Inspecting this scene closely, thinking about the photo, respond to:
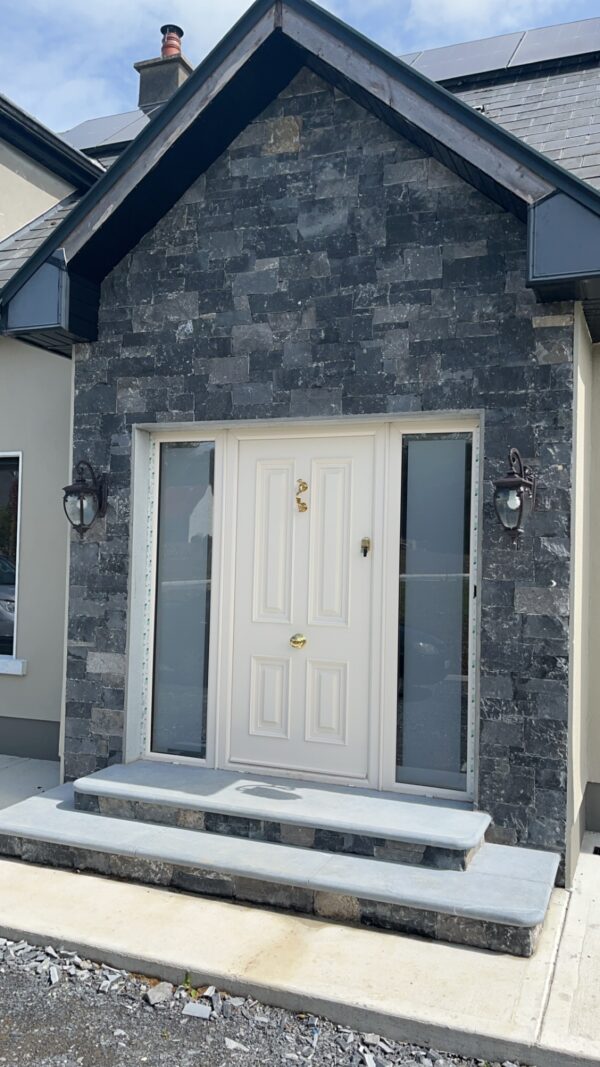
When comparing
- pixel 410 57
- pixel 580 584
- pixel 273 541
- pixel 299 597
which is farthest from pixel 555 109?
pixel 410 57

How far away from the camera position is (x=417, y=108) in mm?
4859

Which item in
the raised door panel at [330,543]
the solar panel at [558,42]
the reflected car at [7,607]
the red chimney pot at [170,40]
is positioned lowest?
the reflected car at [7,607]

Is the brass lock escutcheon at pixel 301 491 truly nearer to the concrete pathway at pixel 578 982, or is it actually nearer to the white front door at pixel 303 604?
the white front door at pixel 303 604

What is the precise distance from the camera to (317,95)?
18.2 feet

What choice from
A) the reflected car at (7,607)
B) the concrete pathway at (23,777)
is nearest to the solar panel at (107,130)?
the reflected car at (7,607)

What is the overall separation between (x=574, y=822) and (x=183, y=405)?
3.66m

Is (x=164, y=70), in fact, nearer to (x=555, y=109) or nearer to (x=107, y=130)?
(x=107, y=130)

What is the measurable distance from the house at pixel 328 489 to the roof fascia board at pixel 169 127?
0.01 metres

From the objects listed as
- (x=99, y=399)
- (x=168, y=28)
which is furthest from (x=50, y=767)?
(x=168, y=28)

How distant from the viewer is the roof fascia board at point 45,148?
8008 mm

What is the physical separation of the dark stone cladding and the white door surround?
0.65ft

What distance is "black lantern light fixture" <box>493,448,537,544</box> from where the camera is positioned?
4820mm

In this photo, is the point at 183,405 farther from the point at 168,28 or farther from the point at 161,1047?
the point at 168,28

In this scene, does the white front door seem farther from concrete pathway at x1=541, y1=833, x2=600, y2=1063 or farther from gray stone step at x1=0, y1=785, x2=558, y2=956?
concrete pathway at x1=541, y1=833, x2=600, y2=1063
